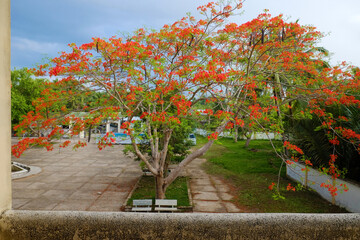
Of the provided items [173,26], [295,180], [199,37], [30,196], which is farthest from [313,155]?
[30,196]

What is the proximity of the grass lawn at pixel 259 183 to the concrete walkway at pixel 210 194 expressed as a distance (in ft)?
1.19

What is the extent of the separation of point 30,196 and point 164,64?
19.3 ft

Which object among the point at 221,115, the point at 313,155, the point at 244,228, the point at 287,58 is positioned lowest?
the point at 313,155

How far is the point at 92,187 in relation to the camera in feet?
28.8

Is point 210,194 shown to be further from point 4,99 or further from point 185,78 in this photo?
point 4,99

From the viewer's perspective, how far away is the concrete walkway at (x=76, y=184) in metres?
7.20

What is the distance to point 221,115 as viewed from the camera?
538 centimetres

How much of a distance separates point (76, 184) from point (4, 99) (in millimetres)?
8343

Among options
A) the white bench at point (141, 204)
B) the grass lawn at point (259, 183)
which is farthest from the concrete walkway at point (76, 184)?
the grass lawn at point (259, 183)

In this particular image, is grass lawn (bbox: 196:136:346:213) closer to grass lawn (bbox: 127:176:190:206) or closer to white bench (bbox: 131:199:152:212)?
grass lawn (bbox: 127:176:190:206)

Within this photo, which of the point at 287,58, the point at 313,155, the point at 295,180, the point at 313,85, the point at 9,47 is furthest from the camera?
the point at 295,180

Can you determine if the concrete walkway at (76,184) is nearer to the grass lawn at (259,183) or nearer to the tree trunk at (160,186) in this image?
the tree trunk at (160,186)

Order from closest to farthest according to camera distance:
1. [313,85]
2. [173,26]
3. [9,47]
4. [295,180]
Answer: [9,47] < [173,26] < [313,85] < [295,180]

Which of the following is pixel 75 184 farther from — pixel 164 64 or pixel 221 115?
pixel 221 115
